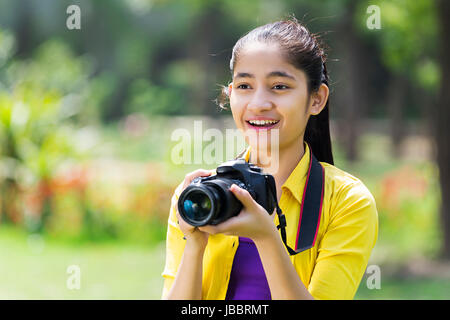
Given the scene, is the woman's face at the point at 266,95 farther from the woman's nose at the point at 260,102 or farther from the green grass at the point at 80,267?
the green grass at the point at 80,267

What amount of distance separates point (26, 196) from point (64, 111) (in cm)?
150

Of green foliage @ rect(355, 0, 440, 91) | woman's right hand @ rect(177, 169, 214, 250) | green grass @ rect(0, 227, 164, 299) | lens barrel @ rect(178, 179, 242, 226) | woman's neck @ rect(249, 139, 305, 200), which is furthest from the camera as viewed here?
green foliage @ rect(355, 0, 440, 91)

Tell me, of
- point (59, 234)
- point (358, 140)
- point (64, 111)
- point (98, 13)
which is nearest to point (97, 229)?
point (59, 234)

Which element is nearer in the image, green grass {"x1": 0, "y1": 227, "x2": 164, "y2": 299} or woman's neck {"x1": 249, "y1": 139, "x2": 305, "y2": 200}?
woman's neck {"x1": 249, "y1": 139, "x2": 305, "y2": 200}

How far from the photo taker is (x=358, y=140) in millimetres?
14172

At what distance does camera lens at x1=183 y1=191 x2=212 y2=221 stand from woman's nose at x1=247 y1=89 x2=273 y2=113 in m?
0.37

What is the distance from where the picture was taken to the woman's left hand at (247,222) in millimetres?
1631

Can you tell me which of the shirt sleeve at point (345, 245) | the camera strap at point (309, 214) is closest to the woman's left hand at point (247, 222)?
the camera strap at point (309, 214)

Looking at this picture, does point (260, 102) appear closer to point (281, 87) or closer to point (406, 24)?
point (281, 87)

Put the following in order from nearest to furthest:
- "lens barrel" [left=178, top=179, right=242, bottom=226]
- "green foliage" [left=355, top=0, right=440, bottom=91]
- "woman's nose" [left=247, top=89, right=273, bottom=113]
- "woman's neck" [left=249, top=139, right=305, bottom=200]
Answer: "lens barrel" [left=178, top=179, right=242, bottom=226] < "woman's nose" [left=247, top=89, right=273, bottom=113] < "woman's neck" [left=249, top=139, right=305, bottom=200] < "green foliage" [left=355, top=0, right=440, bottom=91]

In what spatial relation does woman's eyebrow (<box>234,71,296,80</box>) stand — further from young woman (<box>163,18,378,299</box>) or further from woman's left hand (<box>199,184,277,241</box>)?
woman's left hand (<box>199,184,277,241</box>)

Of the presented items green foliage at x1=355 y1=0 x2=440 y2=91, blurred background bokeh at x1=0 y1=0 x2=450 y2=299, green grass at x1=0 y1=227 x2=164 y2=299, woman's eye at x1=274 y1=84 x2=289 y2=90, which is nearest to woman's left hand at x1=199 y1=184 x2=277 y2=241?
woman's eye at x1=274 y1=84 x2=289 y2=90

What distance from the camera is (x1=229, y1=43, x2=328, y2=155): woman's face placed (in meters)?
1.85

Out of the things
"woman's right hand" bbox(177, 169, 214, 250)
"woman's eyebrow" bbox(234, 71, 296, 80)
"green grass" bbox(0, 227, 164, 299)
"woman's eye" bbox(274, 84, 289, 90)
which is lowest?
"green grass" bbox(0, 227, 164, 299)
